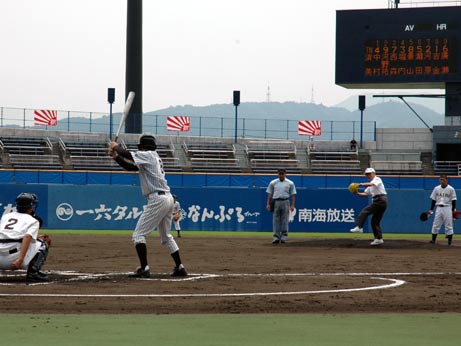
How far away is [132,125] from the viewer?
5909 centimetres

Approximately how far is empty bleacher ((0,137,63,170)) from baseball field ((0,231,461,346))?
30.6m

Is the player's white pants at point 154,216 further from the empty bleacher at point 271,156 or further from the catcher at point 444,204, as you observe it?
the empty bleacher at point 271,156

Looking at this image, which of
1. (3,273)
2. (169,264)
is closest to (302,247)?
(169,264)

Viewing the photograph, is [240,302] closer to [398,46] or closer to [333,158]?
[398,46]

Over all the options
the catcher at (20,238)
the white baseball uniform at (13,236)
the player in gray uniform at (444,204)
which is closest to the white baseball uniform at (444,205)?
the player in gray uniform at (444,204)

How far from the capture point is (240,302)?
402 inches

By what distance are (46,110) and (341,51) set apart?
21.8 meters

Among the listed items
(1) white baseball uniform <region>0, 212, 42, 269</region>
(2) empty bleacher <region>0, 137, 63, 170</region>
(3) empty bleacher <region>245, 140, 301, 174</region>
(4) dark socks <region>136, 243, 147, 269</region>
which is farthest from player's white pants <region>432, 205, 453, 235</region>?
(2) empty bleacher <region>0, 137, 63, 170</region>

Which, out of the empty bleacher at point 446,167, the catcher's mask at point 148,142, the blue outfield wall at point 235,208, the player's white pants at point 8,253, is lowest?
the blue outfield wall at point 235,208

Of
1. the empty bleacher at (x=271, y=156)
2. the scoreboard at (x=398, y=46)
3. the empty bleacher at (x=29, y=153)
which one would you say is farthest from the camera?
the empty bleacher at (x=271, y=156)

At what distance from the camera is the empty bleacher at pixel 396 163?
5159 cm

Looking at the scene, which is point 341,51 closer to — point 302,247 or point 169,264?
point 302,247
